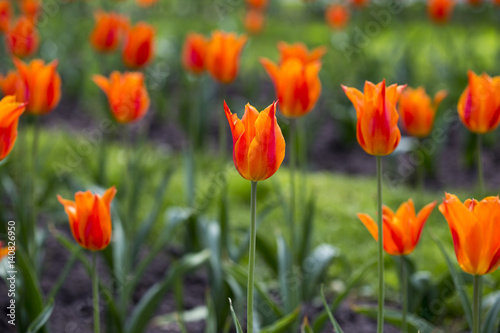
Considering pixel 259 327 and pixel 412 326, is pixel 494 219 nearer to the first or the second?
pixel 412 326

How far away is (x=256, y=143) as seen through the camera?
1.30 meters

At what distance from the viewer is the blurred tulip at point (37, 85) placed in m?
2.18

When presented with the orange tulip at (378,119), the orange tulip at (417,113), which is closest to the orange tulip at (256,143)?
the orange tulip at (378,119)

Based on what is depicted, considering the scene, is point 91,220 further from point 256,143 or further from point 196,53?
point 196,53

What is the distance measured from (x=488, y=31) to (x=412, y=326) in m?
7.60

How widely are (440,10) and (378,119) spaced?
3.74 meters

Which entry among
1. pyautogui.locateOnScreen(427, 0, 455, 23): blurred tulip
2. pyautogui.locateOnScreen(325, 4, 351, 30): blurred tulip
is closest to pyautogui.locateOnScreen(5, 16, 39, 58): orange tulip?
pyautogui.locateOnScreen(427, 0, 455, 23): blurred tulip

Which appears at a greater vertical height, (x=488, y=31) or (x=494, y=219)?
(x=488, y=31)

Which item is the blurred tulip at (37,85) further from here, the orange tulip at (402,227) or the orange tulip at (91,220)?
the orange tulip at (402,227)

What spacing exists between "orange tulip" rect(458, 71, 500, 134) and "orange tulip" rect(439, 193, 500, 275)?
21.2 inches

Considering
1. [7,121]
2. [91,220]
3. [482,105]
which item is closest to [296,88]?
[482,105]

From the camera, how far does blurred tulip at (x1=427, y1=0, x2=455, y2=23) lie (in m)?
4.85

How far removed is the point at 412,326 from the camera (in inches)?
75.1

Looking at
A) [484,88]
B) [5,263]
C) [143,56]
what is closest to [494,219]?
[484,88]
